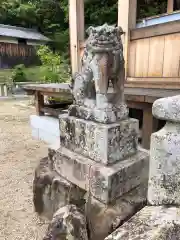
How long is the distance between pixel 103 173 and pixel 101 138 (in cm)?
27

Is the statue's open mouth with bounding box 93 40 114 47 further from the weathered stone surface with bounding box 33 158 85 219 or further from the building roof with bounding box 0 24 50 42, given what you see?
the building roof with bounding box 0 24 50 42

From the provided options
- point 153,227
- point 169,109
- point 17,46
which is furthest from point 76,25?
point 17,46

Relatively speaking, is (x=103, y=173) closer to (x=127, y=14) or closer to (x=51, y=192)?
(x=51, y=192)

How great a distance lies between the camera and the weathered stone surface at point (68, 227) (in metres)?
1.57

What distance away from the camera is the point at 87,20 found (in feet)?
40.3

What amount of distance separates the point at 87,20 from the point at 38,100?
30.4 ft

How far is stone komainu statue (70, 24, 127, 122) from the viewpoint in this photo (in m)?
1.58

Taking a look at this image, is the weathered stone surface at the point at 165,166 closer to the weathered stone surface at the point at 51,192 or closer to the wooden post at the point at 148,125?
the weathered stone surface at the point at 51,192

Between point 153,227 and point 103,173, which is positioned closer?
point 153,227

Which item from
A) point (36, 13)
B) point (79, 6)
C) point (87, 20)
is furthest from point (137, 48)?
point (36, 13)

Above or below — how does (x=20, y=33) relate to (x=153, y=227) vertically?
above

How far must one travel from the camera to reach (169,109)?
3.09 feet

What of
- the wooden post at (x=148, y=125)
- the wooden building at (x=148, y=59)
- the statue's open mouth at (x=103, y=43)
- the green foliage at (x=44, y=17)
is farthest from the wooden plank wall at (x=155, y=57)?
the green foliage at (x=44, y=17)

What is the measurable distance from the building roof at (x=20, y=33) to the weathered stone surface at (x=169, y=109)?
1907 cm
